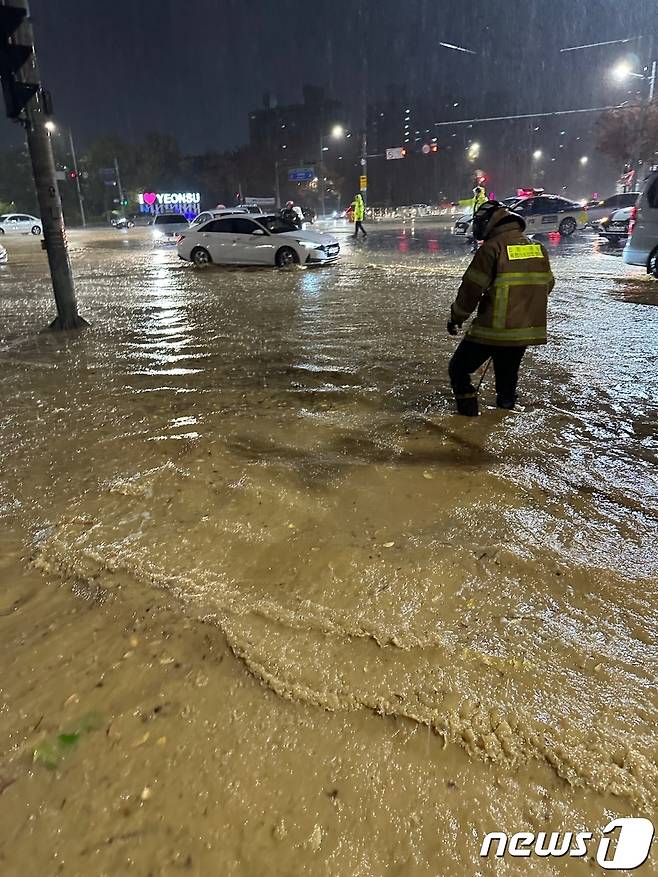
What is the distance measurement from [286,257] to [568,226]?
12747mm

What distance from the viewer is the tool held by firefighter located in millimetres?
4395

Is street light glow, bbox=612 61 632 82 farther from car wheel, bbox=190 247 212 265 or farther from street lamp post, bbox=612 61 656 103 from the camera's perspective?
car wheel, bbox=190 247 212 265

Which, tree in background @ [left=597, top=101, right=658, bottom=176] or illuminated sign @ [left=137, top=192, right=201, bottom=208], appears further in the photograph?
illuminated sign @ [left=137, top=192, right=201, bottom=208]

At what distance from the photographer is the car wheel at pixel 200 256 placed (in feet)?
55.6

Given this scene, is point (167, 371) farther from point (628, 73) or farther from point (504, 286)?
point (628, 73)

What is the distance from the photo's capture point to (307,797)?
6.35 feet

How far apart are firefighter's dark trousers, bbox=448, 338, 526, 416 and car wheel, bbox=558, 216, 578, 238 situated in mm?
20458

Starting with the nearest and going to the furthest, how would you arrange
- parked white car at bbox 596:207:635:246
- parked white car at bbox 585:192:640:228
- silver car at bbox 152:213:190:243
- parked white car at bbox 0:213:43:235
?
1. parked white car at bbox 596:207:635:246
2. parked white car at bbox 585:192:640:228
3. silver car at bbox 152:213:190:243
4. parked white car at bbox 0:213:43:235

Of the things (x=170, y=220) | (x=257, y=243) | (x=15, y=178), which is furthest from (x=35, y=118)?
(x=15, y=178)

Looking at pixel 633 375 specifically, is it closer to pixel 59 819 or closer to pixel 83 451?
pixel 83 451

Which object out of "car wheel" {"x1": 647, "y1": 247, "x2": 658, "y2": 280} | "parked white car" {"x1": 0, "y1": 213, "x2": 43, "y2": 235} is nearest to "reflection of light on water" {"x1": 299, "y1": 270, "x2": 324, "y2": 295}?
"car wheel" {"x1": 647, "y1": 247, "x2": 658, "y2": 280}

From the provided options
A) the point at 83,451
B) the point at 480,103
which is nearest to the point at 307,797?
the point at 83,451

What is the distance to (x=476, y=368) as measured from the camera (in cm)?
498

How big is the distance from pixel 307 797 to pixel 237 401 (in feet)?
13.2
